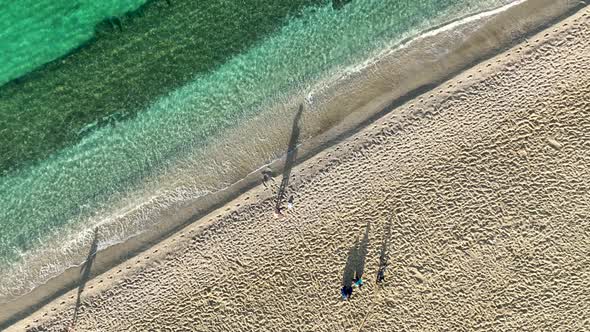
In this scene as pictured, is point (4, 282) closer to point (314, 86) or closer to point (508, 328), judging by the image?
point (314, 86)

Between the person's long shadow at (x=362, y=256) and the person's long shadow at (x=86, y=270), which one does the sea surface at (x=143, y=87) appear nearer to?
the person's long shadow at (x=86, y=270)

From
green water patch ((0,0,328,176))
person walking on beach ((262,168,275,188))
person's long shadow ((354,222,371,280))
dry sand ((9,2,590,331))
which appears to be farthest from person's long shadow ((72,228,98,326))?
person's long shadow ((354,222,371,280))

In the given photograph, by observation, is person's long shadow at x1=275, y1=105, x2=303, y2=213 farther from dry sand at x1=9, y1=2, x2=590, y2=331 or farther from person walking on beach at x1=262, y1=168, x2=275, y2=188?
person walking on beach at x1=262, y1=168, x2=275, y2=188

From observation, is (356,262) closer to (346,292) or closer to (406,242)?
(346,292)

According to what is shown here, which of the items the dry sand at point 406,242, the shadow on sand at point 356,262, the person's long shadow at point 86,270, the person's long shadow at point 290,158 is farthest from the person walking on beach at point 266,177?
the person's long shadow at point 86,270

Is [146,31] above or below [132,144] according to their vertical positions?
above

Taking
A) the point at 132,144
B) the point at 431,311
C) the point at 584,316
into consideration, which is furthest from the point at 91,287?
the point at 584,316
